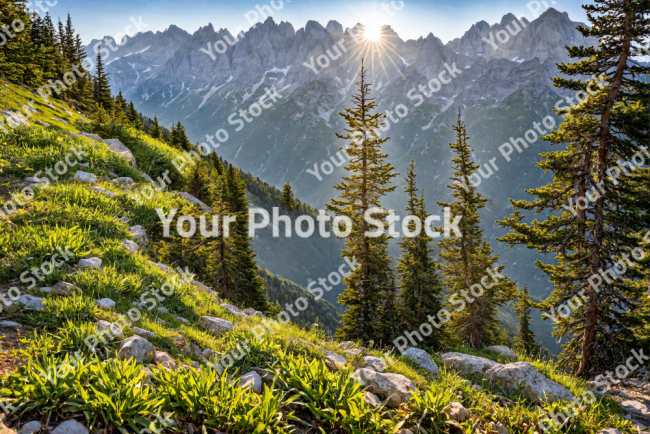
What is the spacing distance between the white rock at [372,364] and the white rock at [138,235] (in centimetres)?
681

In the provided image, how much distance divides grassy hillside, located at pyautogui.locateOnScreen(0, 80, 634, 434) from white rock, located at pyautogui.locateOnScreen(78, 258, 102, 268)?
84mm

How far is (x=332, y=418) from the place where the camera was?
4.18 meters

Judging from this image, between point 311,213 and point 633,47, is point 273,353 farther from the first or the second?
point 311,213

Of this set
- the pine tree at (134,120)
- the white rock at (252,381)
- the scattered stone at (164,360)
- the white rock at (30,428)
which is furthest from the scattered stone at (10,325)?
the pine tree at (134,120)

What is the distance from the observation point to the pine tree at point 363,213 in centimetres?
2239

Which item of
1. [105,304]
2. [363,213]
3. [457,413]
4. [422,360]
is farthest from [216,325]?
[363,213]

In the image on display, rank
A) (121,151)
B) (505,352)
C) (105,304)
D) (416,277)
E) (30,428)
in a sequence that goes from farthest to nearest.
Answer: (416,277) < (121,151) < (505,352) < (105,304) < (30,428)

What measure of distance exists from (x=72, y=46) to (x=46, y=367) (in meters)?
86.2

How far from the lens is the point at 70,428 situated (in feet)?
10.7

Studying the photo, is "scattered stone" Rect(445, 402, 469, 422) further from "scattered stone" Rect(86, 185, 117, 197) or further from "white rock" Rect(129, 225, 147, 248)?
"scattered stone" Rect(86, 185, 117, 197)

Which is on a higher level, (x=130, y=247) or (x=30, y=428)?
(x=130, y=247)

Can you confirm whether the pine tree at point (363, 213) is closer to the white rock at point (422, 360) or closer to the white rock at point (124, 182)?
the white rock at point (124, 182)

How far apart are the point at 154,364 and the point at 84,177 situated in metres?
8.93

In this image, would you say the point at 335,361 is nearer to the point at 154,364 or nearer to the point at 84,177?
the point at 154,364
